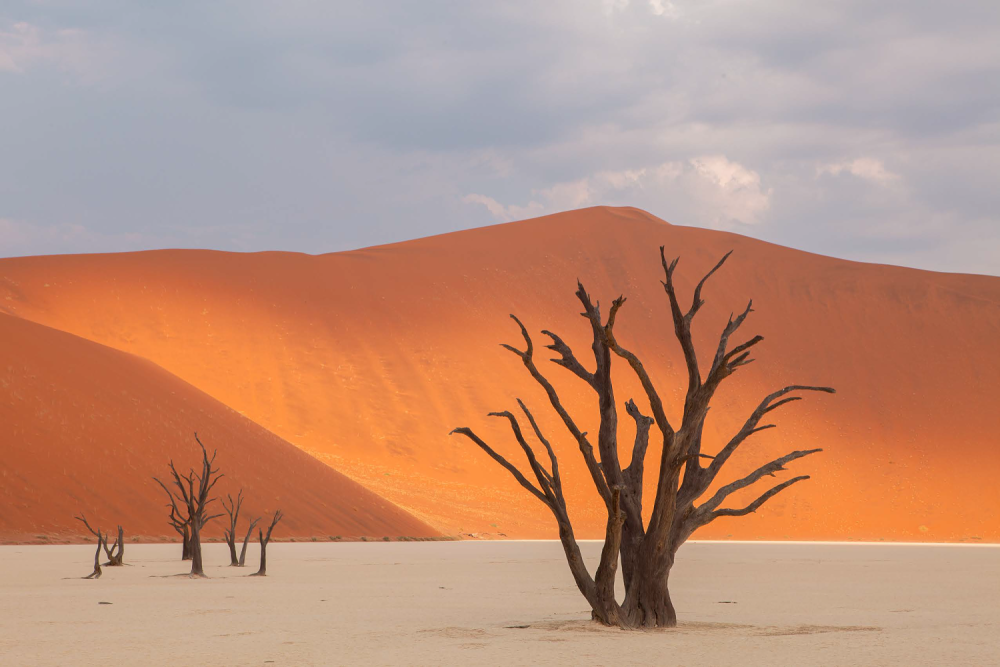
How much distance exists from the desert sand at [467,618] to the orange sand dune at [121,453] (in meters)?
11.7

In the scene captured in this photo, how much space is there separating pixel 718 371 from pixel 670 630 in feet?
7.34

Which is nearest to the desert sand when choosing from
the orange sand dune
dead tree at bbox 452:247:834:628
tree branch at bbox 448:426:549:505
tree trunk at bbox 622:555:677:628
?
tree trunk at bbox 622:555:677:628

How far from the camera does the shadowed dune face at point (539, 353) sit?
54.1m

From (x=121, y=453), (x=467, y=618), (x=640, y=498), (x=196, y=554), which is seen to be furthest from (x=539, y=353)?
(x=640, y=498)

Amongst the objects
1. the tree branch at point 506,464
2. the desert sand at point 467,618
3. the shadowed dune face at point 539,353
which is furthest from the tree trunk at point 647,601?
the shadowed dune face at point 539,353

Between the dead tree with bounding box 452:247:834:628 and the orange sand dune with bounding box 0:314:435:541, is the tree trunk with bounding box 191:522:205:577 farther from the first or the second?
the orange sand dune with bounding box 0:314:435:541

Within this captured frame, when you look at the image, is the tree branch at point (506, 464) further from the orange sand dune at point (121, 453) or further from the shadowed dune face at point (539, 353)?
the shadowed dune face at point (539, 353)

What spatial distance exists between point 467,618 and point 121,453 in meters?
27.9

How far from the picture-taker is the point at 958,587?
53.2ft

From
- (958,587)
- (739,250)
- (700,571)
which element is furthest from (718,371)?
(739,250)

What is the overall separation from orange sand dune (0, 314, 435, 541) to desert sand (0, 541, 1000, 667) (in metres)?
11.7

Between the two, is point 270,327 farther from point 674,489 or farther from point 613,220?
point 674,489

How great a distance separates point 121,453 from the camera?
36.1 metres

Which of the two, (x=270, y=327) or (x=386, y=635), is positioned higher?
(x=270, y=327)
